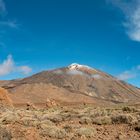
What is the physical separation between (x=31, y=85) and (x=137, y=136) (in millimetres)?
134641

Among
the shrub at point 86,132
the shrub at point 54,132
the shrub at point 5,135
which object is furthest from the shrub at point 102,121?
the shrub at point 5,135

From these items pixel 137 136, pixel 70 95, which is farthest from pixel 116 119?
pixel 70 95

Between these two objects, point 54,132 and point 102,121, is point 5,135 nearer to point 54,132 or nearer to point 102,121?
point 54,132

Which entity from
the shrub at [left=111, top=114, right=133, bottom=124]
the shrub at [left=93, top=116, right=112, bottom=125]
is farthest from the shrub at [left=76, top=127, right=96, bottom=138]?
the shrub at [left=111, top=114, right=133, bottom=124]

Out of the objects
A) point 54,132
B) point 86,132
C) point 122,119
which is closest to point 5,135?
point 54,132

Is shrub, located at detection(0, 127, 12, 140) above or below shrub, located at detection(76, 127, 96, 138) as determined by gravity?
below

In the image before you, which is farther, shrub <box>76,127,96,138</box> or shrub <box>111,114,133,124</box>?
shrub <box>111,114,133,124</box>

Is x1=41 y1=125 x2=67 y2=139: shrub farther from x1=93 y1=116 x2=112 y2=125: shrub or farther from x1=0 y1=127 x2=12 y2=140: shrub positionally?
x1=93 y1=116 x2=112 y2=125: shrub

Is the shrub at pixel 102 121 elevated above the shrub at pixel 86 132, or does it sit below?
above

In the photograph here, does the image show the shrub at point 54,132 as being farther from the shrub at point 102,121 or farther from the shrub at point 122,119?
the shrub at point 122,119

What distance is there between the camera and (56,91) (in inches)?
5955

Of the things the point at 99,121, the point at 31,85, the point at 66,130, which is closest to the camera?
the point at 66,130

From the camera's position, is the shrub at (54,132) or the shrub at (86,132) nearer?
the shrub at (54,132)

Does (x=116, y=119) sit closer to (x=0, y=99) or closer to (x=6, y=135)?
(x=6, y=135)
